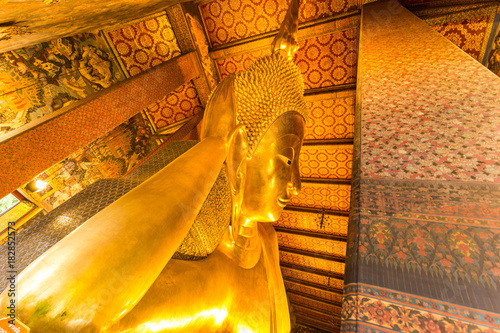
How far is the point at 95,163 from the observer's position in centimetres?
337

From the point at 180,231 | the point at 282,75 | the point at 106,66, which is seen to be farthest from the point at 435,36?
the point at 106,66

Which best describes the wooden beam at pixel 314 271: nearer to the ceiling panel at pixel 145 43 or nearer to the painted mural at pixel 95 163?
the painted mural at pixel 95 163

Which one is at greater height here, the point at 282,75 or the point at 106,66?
the point at 106,66

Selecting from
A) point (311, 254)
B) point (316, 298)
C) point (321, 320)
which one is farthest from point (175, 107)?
point (321, 320)

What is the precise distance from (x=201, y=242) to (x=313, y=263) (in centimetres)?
402

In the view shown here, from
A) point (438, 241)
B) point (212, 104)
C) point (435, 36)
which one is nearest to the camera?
point (438, 241)

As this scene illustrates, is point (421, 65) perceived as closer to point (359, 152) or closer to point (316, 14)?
point (359, 152)

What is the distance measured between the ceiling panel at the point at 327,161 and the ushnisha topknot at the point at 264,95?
2133mm

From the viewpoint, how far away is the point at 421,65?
1254mm

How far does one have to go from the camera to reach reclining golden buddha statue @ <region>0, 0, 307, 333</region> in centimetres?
39

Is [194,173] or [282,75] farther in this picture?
[282,75]

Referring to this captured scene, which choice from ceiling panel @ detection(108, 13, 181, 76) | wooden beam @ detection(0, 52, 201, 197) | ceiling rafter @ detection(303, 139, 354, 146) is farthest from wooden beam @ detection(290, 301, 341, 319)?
ceiling panel @ detection(108, 13, 181, 76)

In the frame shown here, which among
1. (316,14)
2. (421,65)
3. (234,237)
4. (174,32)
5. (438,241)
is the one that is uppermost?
(174,32)

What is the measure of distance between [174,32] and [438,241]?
12.3 feet
